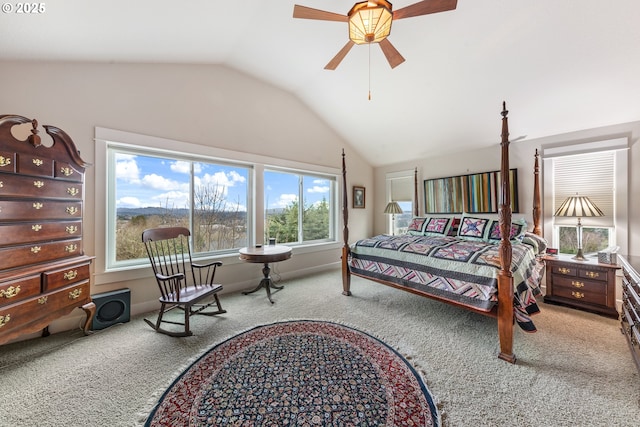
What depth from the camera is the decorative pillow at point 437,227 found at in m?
3.75

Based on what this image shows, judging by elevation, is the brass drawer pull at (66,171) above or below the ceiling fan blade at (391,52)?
below

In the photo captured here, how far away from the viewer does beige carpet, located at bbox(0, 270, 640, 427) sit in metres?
1.41

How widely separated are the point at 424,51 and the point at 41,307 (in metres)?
4.46

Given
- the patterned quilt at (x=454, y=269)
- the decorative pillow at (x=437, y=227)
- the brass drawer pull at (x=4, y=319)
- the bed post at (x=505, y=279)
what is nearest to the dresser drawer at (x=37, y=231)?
the brass drawer pull at (x=4, y=319)

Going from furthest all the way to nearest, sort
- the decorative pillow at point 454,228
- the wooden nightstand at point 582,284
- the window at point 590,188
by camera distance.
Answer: the decorative pillow at point 454,228, the window at point 590,188, the wooden nightstand at point 582,284

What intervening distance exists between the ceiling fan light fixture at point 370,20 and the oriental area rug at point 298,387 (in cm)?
258

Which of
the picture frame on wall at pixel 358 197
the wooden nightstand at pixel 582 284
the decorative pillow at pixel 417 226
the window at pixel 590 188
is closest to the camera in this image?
the wooden nightstand at pixel 582 284

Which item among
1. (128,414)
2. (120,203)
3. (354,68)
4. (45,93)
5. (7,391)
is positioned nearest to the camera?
(128,414)

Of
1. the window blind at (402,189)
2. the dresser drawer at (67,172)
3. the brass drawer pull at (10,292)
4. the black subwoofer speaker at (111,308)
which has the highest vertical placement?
the window blind at (402,189)

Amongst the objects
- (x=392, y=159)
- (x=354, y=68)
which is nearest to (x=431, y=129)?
(x=392, y=159)

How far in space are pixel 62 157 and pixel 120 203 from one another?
835mm

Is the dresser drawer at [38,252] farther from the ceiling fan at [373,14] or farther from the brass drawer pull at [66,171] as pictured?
the ceiling fan at [373,14]

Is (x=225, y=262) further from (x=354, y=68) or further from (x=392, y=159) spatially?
(x=392, y=159)

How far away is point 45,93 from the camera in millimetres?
2262
